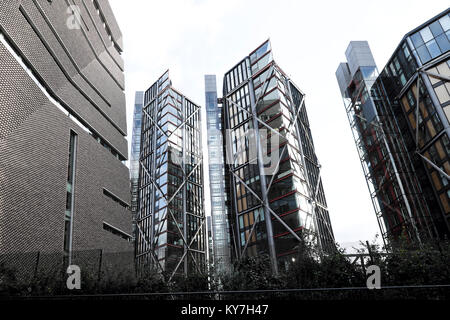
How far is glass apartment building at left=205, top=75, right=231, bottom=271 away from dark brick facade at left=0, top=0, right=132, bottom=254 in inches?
1274

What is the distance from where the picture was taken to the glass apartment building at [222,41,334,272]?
39906 millimetres

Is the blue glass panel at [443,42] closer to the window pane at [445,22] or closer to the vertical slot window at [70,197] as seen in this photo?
the window pane at [445,22]

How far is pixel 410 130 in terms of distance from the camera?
38438 mm

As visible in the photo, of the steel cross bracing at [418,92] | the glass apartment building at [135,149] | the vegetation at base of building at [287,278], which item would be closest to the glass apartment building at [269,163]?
the steel cross bracing at [418,92]

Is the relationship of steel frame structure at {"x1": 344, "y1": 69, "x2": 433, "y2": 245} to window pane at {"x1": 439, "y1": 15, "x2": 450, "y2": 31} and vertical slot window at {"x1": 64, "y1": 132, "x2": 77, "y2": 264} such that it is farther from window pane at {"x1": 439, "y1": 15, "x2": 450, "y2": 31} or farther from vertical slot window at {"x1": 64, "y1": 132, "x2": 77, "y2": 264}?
vertical slot window at {"x1": 64, "y1": 132, "x2": 77, "y2": 264}

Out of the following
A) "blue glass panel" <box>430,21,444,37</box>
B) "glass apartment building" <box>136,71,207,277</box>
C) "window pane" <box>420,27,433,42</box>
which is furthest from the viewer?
"glass apartment building" <box>136,71,207,277</box>

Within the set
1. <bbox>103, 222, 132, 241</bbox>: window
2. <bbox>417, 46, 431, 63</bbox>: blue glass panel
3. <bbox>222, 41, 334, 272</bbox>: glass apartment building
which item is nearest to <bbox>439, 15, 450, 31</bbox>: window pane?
<bbox>417, 46, 431, 63</bbox>: blue glass panel

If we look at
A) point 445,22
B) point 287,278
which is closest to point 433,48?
point 445,22

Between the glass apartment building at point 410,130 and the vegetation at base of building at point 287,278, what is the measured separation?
60.4 ft

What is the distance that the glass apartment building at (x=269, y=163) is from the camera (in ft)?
131

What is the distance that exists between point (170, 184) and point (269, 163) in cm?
2420

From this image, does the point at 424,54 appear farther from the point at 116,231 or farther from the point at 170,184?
the point at 170,184

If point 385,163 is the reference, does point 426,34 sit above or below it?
above
